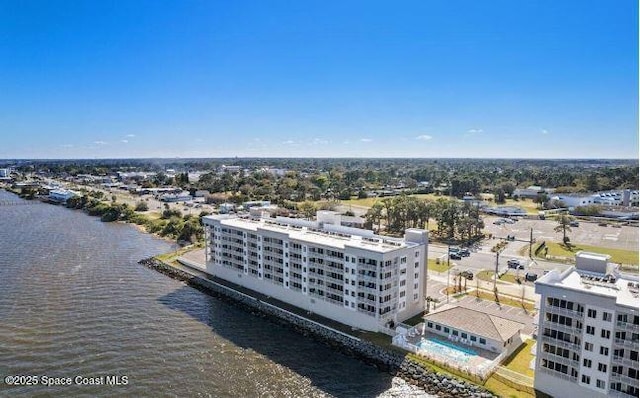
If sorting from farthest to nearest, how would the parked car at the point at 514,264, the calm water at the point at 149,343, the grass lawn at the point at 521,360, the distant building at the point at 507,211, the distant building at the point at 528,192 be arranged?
the distant building at the point at 528,192, the distant building at the point at 507,211, the parked car at the point at 514,264, the grass lawn at the point at 521,360, the calm water at the point at 149,343

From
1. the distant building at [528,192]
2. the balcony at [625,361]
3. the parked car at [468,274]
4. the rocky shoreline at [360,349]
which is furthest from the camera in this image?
the distant building at [528,192]

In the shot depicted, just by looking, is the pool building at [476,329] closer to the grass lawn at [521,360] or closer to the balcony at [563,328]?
the grass lawn at [521,360]

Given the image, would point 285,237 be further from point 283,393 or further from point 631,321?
point 631,321

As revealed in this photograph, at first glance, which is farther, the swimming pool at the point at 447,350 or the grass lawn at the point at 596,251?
the grass lawn at the point at 596,251

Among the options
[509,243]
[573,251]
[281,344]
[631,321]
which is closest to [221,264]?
[281,344]

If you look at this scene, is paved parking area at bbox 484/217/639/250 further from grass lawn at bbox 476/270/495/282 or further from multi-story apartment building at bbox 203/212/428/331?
multi-story apartment building at bbox 203/212/428/331

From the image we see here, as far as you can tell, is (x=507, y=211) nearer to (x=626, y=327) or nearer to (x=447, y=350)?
(x=447, y=350)

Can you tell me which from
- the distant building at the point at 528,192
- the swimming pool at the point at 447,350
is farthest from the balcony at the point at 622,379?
the distant building at the point at 528,192
